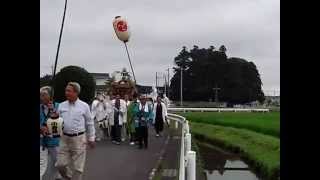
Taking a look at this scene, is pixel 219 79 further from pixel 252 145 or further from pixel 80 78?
pixel 252 145

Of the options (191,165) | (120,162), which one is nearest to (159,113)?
(120,162)

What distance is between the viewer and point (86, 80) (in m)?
33.1

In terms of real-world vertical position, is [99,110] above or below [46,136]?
above

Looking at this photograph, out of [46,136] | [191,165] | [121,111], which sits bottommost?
[191,165]

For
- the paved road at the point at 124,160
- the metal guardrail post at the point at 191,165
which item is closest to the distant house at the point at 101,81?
the paved road at the point at 124,160

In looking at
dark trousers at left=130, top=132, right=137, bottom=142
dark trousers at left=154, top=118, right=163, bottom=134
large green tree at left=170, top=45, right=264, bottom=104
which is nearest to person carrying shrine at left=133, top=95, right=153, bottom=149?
dark trousers at left=130, top=132, right=137, bottom=142

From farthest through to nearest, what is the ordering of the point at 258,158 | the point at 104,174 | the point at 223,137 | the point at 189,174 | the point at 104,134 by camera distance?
1. the point at 223,137
2. the point at 104,134
3. the point at 258,158
4. the point at 104,174
5. the point at 189,174

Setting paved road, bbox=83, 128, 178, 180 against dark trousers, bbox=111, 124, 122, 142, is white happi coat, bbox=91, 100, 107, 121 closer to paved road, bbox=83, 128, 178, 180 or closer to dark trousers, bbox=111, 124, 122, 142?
dark trousers, bbox=111, 124, 122, 142

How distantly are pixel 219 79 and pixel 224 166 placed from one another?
200 feet

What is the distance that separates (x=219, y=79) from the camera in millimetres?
78438

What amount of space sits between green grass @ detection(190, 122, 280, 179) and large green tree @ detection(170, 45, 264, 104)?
4552cm

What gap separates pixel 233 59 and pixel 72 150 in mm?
72107
